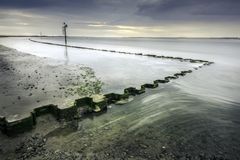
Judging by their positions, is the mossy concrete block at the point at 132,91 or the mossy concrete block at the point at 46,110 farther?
the mossy concrete block at the point at 132,91

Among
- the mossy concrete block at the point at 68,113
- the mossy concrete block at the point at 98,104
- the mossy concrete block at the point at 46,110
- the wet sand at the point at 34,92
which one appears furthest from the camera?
the wet sand at the point at 34,92

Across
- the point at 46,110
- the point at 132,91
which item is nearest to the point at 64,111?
the point at 46,110

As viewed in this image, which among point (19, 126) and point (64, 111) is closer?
point (19, 126)

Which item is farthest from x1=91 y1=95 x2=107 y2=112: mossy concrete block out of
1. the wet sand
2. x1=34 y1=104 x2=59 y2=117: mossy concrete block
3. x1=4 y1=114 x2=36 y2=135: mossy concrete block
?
x1=4 y1=114 x2=36 y2=135: mossy concrete block

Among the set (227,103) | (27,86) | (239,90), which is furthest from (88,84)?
(239,90)

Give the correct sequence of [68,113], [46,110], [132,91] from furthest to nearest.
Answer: [132,91], [46,110], [68,113]

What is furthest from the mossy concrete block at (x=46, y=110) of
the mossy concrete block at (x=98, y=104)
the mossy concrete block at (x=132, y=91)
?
the mossy concrete block at (x=132, y=91)

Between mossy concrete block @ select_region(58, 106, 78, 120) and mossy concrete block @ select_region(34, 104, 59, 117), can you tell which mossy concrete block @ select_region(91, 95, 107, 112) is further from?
mossy concrete block @ select_region(34, 104, 59, 117)

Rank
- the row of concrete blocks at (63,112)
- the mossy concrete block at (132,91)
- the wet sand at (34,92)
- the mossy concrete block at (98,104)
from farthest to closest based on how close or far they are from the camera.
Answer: the mossy concrete block at (132,91) → the wet sand at (34,92) → the mossy concrete block at (98,104) → the row of concrete blocks at (63,112)

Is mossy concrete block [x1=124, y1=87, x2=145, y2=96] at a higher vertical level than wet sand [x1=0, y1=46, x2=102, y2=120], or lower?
higher

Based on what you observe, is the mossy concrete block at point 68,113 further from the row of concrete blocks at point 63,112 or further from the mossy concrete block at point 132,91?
the mossy concrete block at point 132,91

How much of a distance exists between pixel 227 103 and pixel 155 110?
8.28m

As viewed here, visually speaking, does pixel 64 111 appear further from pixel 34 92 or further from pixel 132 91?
pixel 132 91

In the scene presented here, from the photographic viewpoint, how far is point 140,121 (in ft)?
48.3
